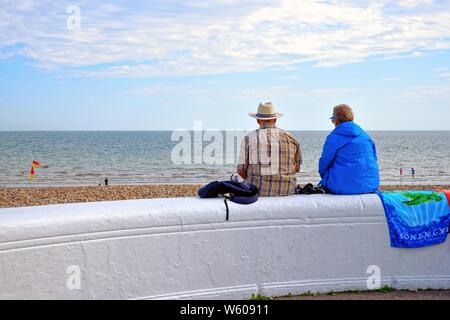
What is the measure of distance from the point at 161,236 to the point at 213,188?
66 centimetres

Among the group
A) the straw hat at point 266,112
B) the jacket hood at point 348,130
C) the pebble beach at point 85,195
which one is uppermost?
the straw hat at point 266,112

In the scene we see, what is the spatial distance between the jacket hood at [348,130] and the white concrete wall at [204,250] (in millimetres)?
625

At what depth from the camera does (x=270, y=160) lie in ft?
17.2

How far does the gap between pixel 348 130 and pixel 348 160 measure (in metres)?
0.28

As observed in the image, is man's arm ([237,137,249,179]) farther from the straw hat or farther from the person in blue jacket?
the person in blue jacket

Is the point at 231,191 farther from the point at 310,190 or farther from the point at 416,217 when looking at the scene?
the point at 416,217

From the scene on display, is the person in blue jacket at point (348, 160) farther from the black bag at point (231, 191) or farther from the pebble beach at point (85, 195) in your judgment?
the pebble beach at point (85, 195)

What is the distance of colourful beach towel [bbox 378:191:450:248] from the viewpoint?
5090 mm

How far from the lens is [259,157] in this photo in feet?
17.2

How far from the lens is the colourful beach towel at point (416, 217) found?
509 cm

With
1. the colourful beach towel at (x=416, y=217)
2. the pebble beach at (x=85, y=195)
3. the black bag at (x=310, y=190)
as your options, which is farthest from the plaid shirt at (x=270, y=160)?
the pebble beach at (x=85, y=195)

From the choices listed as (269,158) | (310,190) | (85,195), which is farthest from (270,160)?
(85,195)

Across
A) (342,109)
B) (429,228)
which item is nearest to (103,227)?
(342,109)

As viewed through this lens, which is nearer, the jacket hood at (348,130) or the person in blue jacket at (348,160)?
the person in blue jacket at (348,160)
